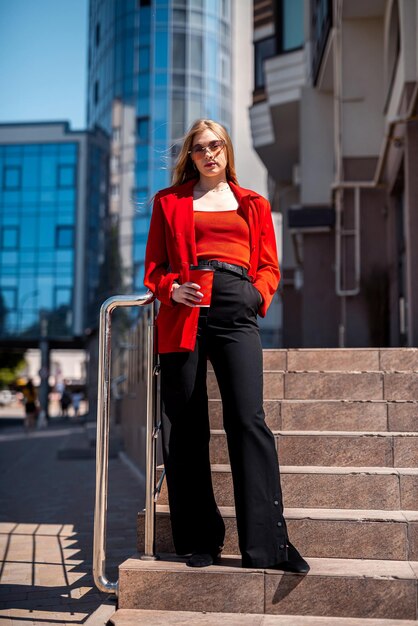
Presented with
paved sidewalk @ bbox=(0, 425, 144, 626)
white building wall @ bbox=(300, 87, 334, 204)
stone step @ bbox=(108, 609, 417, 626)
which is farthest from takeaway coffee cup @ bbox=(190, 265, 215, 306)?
white building wall @ bbox=(300, 87, 334, 204)

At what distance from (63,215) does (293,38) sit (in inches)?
1456

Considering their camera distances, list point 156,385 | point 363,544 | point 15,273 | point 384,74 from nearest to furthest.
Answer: point 363,544, point 156,385, point 384,74, point 15,273

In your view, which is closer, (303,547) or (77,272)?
(303,547)

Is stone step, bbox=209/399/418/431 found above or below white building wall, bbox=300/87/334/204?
below

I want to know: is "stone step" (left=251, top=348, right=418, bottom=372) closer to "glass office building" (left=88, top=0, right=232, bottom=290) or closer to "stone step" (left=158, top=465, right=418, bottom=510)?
"stone step" (left=158, top=465, right=418, bottom=510)

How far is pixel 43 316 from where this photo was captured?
4612 centimetres

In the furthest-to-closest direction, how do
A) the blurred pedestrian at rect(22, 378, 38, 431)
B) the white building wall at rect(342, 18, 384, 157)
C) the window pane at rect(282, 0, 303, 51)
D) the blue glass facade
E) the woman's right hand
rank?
the blue glass facade < the blurred pedestrian at rect(22, 378, 38, 431) < the window pane at rect(282, 0, 303, 51) < the white building wall at rect(342, 18, 384, 157) < the woman's right hand

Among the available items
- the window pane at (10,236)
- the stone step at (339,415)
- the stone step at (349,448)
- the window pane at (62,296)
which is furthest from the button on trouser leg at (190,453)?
the window pane at (10,236)

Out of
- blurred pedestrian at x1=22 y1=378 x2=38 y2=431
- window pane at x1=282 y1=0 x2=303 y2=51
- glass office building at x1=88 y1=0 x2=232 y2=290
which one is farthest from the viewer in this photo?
glass office building at x1=88 y1=0 x2=232 y2=290

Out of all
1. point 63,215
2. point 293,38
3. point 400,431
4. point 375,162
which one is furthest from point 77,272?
point 400,431

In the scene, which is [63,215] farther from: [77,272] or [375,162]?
[375,162]

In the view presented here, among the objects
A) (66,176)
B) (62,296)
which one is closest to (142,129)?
(66,176)

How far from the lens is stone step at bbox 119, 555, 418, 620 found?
3.26 meters

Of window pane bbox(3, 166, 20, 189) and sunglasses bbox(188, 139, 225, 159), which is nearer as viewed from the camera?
sunglasses bbox(188, 139, 225, 159)
